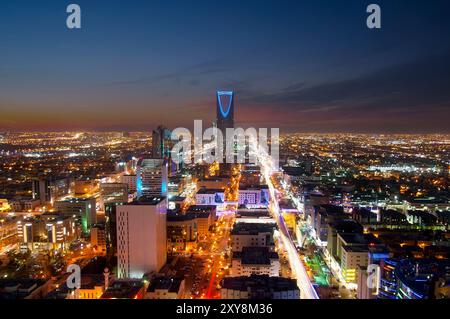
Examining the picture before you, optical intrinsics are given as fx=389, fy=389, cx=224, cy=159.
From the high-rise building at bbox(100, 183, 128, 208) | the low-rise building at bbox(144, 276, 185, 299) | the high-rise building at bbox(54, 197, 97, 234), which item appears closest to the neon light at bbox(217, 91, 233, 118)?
the high-rise building at bbox(100, 183, 128, 208)

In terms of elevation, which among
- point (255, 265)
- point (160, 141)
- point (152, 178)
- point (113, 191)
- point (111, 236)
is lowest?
point (255, 265)

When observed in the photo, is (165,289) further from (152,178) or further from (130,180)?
(130,180)

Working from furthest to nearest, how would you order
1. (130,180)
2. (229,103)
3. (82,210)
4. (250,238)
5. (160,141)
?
(229,103) → (160,141) → (130,180) → (82,210) → (250,238)

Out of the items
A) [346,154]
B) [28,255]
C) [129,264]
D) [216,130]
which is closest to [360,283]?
[129,264]

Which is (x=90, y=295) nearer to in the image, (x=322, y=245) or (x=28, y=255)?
(x=28, y=255)

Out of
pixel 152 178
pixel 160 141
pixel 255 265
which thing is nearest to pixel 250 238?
pixel 255 265

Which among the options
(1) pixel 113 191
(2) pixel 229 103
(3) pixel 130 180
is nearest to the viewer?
(1) pixel 113 191

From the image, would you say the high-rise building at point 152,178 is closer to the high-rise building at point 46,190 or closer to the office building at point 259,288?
the high-rise building at point 46,190
